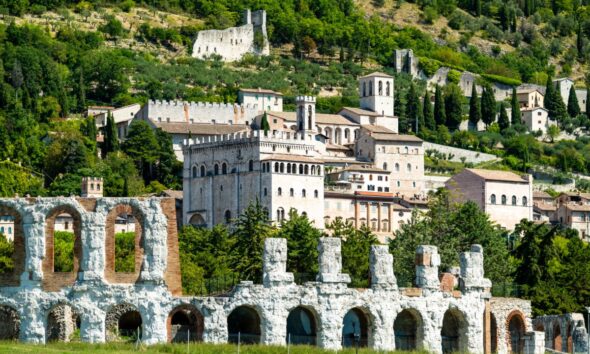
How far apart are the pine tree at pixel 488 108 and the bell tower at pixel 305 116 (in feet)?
117

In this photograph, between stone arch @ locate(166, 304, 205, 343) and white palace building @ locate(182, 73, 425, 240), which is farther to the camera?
white palace building @ locate(182, 73, 425, 240)

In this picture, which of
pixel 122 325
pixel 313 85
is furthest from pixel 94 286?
pixel 313 85

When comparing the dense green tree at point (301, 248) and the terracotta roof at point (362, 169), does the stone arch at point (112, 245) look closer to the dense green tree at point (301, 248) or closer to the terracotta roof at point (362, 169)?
the dense green tree at point (301, 248)

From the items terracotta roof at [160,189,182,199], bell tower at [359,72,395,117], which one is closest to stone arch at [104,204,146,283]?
terracotta roof at [160,189,182,199]

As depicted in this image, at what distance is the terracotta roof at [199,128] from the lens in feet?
484

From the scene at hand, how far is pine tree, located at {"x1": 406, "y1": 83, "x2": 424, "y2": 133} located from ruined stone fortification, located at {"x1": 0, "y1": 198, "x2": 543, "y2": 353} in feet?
343

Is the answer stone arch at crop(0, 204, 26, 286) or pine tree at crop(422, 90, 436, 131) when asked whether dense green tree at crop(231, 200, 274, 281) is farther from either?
pine tree at crop(422, 90, 436, 131)

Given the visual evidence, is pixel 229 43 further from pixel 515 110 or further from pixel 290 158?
pixel 290 158

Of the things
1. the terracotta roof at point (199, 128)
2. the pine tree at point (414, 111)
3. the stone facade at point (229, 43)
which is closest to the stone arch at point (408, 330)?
the terracotta roof at point (199, 128)

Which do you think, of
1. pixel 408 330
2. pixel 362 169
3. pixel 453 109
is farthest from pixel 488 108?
pixel 408 330

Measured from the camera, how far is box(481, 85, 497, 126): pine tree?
177625 millimetres

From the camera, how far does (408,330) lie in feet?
210

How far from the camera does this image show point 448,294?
208 feet

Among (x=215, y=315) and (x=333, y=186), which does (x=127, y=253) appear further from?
(x=333, y=186)
